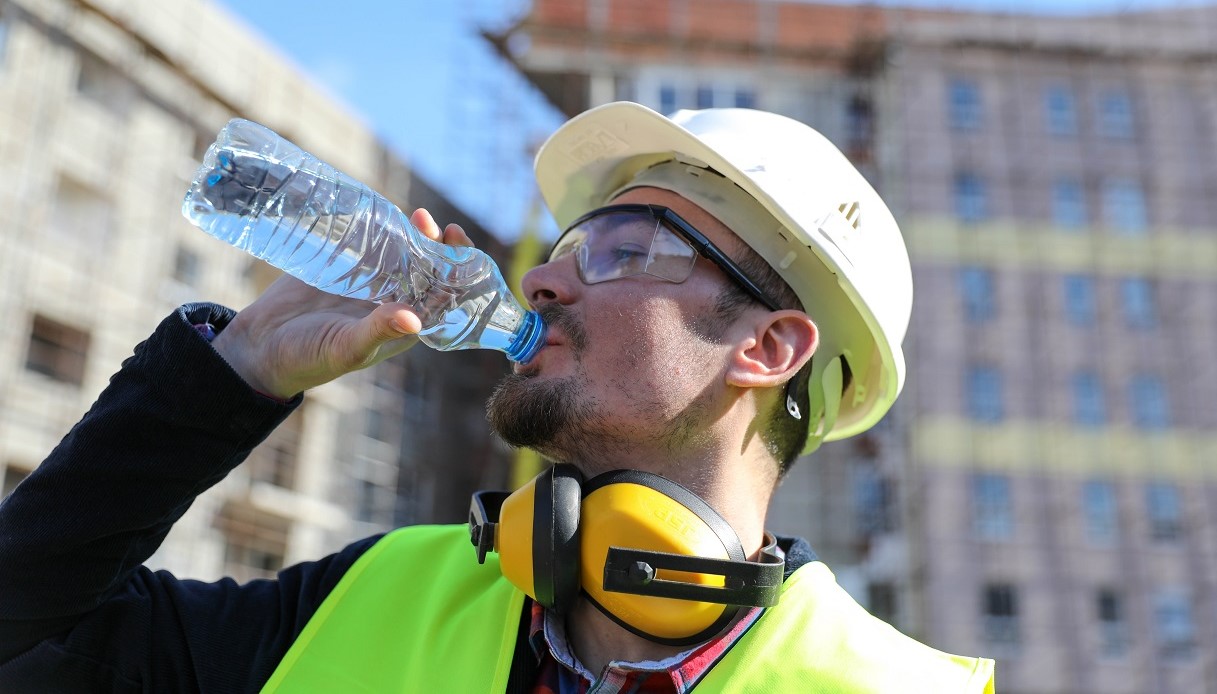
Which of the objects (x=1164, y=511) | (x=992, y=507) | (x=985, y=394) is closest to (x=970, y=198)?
(x=985, y=394)

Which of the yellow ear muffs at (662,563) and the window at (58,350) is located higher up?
the window at (58,350)

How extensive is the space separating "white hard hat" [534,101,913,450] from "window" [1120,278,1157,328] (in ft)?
82.1

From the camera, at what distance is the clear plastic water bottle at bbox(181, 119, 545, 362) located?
91.1 inches

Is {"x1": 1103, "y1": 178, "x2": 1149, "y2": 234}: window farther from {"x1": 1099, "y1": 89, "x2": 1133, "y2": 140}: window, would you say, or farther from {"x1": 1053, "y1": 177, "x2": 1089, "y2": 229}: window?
{"x1": 1099, "y1": 89, "x2": 1133, "y2": 140}: window

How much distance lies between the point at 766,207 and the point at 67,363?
16.6m

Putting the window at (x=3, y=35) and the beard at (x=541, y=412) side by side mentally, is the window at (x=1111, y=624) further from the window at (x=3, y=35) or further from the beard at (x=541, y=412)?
the beard at (x=541, y=412)

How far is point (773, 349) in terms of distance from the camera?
253 cm

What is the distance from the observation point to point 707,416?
94.3 inches

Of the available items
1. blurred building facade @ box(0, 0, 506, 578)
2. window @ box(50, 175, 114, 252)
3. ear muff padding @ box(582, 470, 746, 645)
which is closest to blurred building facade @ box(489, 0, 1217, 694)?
blurred building facade @ box(0, 0, 506, 578)

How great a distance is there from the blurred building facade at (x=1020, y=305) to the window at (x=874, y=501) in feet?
0.21

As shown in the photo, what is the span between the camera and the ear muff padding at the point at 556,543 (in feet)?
6.65

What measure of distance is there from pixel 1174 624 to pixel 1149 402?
15.7 feet

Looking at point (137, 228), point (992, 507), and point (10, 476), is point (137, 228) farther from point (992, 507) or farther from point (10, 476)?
point (992, 507)

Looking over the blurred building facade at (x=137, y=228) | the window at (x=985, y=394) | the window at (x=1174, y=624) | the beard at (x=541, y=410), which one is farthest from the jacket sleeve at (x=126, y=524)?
the window at (x=1174, y=624)
